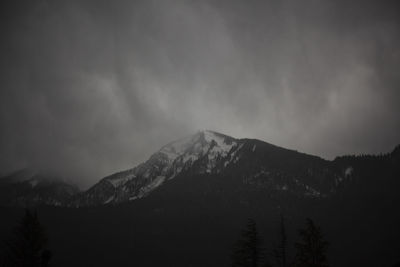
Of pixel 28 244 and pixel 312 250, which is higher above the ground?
pixel 312 250

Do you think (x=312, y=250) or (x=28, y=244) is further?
(x=312, y=250)

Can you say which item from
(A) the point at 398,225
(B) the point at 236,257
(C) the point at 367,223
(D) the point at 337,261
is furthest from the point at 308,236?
(C) the point at 367,223

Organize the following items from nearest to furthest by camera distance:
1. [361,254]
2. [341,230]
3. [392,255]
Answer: [392,255] < [361,254] < [341,230]

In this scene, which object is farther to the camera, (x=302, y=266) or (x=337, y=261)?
(x=337, y=261)

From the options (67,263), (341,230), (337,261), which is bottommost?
(67,263)

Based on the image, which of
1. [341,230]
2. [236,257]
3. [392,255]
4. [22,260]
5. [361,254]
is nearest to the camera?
[22,260]

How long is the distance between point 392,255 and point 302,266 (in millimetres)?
140085

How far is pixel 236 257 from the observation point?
3872cm

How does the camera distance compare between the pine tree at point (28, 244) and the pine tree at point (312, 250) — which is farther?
the pine tree at point (312, 250)

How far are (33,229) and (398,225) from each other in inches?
7375

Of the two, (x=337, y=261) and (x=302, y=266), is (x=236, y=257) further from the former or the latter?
(x=337, y=261)

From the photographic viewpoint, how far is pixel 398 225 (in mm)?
178000

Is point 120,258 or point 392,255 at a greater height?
point 392,255

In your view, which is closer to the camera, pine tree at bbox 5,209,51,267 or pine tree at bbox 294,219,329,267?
pine tree at bbox 5,209,51,267
